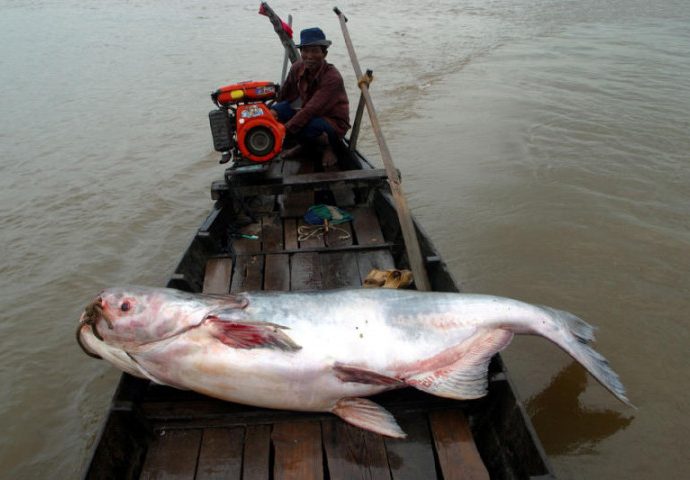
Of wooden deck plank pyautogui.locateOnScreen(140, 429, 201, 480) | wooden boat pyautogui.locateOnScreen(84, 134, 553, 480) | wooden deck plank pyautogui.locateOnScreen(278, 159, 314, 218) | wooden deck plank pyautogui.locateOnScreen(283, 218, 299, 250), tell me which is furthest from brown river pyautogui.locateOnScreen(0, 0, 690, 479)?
wooden deck plank pyautogui.locateOnScreen(283, 218, 299, 250)

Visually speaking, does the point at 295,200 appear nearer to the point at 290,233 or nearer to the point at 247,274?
the point at 290,233

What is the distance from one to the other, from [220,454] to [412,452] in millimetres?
1135

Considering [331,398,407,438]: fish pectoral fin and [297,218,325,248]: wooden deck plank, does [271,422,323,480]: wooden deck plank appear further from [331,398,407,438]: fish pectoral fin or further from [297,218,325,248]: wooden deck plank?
[297,218,325,248]: wooden deck plank

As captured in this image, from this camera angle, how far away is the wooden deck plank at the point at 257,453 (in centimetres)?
268

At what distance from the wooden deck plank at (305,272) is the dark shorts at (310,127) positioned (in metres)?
2.33

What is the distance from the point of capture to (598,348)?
14.6ft

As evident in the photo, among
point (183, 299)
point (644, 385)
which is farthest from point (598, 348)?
point (183, 299)

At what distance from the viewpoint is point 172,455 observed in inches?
109

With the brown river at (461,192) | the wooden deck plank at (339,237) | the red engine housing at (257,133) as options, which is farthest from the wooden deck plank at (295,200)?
the brown river at (461,192)

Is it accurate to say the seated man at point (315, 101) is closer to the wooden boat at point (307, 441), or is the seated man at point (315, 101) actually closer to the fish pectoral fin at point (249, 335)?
the wooden boat at point (307, 441)

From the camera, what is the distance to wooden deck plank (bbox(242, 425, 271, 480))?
268 centimetres

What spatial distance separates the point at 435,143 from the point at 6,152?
8524 millimetres

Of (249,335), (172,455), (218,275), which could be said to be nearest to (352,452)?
(249,335)

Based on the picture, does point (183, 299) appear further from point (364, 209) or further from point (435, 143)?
point (435, 143)
